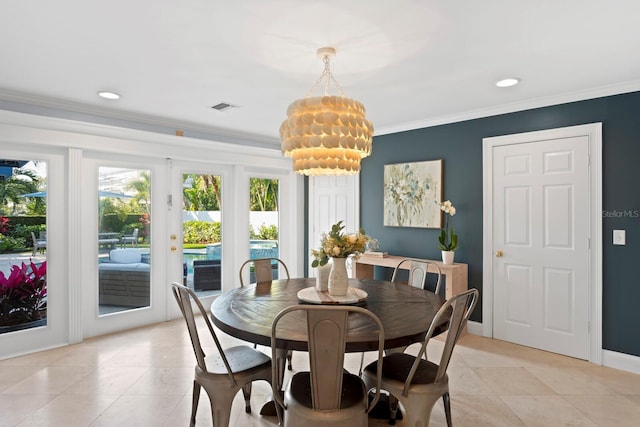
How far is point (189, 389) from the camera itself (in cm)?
277

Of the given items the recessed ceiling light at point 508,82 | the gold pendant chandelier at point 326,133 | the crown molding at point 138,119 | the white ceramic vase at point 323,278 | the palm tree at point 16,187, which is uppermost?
the recessed ceiling light at point 508,82

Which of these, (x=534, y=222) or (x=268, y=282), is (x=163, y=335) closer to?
(x=268, y=282)

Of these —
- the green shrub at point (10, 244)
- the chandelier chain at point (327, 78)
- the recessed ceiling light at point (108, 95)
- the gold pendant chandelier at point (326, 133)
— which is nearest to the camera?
the gold pendant chandelier at point (326, 133)

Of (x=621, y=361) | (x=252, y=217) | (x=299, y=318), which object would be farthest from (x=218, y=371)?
(x=252, y=217)

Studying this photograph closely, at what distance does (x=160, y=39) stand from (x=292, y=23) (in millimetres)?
825

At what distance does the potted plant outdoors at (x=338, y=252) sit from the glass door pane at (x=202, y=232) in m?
2.73

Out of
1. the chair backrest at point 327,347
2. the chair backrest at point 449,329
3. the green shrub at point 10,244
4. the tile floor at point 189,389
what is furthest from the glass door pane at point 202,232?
the chair backrest at point 449,329

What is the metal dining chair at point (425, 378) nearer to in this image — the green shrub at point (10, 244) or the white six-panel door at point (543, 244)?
the white six-panel door at point (543, 244)

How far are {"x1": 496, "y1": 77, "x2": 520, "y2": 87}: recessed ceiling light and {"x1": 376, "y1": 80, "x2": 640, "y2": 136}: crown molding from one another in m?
0.62

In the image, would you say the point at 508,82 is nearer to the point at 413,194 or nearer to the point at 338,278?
the point at 413,194

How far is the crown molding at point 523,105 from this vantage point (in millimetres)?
3107

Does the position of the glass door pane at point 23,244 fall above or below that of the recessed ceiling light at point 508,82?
below

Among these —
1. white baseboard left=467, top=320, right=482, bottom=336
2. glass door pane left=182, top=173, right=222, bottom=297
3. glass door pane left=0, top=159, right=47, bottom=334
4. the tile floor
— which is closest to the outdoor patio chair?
glass door pane left=182, top=173, right=222, bottom=297

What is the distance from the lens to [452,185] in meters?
4.19
